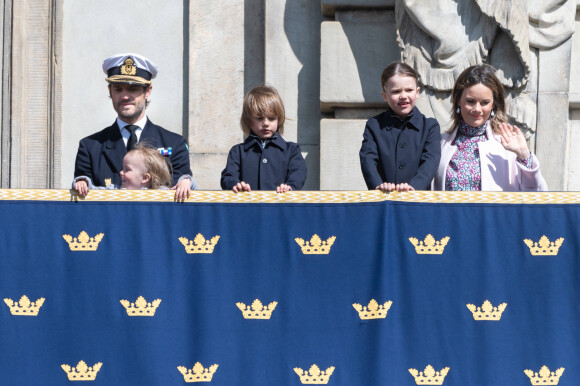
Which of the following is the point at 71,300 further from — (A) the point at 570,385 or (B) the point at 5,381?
(A) the point at 570,385

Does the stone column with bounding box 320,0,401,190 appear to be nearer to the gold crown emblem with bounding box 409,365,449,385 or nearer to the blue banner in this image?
the blue banner

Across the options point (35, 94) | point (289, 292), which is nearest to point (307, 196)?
point (289, 292)

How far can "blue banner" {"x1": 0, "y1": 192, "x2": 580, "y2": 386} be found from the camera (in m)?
4.76

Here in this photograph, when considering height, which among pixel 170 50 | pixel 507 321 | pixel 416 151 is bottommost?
pixel 507 321

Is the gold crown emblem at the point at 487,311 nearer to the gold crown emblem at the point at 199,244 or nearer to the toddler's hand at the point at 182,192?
the gold crown emblem at the point at 199,244

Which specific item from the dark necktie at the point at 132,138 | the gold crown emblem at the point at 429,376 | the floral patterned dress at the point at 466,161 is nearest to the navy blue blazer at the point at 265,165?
the dark necktie at the point at 132,138

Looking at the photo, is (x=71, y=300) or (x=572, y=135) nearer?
(x=71, y=300)

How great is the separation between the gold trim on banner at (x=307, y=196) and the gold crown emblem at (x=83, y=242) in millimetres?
163

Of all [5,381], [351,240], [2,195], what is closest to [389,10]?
[351,240]

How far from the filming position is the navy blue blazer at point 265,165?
550cm

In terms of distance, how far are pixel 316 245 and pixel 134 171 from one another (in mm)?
918

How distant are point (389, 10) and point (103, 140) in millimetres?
2490

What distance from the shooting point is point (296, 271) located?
4844 mm

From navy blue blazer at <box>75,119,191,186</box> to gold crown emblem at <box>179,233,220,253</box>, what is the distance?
25.0 inches
